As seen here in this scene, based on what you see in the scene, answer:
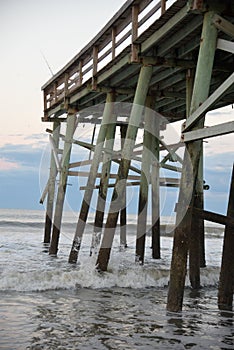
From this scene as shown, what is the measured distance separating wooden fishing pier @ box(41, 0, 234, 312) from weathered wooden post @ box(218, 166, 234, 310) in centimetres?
2

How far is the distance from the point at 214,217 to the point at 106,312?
2.17 m

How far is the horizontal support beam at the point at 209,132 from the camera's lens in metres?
6.81

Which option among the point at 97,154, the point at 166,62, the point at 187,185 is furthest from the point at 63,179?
the point at 187,185

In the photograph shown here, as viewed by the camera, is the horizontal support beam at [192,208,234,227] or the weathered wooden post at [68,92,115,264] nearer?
the horizontal support beam at [192,208,234,227]

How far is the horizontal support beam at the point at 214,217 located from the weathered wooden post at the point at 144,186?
14.6 feet

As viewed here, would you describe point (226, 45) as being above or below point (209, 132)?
above

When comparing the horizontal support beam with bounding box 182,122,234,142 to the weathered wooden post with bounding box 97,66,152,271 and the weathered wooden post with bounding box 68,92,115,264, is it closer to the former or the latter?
the weathered wooden post with bounding box 97,66,152,271

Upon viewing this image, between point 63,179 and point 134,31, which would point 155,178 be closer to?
point 63,179

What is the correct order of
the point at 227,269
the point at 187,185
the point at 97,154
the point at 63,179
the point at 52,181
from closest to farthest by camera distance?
the point at 187,185 → the point at 227,269 → the point at 97,154 → the point at 63,179 → the point at 52,181

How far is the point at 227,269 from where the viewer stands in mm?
8352

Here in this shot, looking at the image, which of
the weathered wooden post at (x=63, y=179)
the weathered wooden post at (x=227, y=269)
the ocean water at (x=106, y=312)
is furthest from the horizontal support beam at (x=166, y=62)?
the weathered wooden post at (x=63, y=179)

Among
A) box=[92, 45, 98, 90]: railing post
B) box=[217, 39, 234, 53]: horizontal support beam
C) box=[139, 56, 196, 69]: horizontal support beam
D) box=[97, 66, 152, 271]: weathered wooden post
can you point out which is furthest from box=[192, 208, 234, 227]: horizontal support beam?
box=[92, 45, 98, 90]: railing post

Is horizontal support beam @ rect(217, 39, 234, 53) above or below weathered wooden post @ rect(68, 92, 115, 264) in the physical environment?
above

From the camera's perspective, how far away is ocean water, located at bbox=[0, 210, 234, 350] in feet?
21.0
